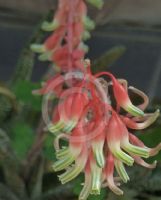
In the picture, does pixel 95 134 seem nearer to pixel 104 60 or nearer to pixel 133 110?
pixel 133 110

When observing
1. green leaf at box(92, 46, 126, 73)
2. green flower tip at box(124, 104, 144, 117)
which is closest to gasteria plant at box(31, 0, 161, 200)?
green flower tip at box(124, 104, 144, 117)

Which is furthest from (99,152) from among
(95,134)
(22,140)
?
(22,140)

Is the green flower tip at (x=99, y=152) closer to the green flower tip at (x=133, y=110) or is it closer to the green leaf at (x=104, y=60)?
the green flower tip at (x=133, y=110)

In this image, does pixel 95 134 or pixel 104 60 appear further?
pixel 104 60

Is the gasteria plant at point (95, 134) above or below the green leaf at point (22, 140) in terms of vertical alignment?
above

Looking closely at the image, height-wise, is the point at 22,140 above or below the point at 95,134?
below

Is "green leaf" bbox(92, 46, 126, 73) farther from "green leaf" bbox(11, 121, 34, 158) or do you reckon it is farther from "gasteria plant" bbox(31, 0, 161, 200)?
"gasteria plant" bbox(31, 0, 161, 200)

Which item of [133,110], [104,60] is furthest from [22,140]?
[133,110]

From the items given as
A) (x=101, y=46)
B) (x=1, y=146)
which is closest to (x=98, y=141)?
(x=1, y=146)

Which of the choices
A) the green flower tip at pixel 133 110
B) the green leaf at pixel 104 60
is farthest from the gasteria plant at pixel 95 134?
the green leaf at pixel 104 60
